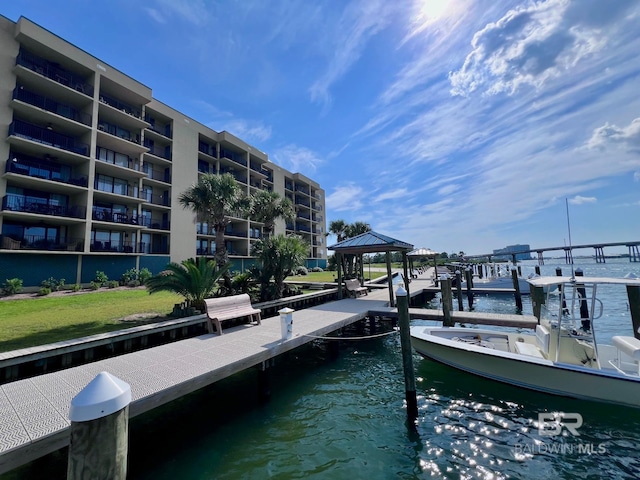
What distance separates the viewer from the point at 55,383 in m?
5.34

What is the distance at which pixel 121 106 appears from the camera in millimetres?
27844

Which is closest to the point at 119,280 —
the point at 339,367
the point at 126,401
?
the point at 339,367

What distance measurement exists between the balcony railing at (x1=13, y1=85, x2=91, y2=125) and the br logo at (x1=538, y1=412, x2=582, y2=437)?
33120 mm

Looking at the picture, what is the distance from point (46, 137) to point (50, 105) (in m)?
3.09

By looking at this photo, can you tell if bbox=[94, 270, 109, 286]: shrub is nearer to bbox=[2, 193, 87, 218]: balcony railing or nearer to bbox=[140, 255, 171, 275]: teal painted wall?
→ bbox=[140, 255, 171, 275]: teal painted wall

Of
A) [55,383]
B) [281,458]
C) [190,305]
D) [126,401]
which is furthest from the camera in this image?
[190,305]

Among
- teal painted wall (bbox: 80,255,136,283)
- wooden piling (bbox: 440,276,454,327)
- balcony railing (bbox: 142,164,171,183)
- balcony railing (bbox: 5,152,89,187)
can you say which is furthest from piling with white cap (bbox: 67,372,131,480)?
balcony railing (bbox: 142,164,171,183)

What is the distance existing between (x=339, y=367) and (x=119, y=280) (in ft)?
78.2

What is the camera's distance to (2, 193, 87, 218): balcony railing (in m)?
19.8

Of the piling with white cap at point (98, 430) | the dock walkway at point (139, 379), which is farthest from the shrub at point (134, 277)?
the piling with white cap at point (98, 430)

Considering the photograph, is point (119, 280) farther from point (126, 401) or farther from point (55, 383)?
point (126, 401)

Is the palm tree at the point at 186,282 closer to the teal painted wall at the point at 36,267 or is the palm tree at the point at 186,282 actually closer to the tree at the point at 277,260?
the tree at the point at 277,260

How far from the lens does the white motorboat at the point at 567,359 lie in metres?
6.27

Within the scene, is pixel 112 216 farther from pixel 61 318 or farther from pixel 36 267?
pixel 61 318
